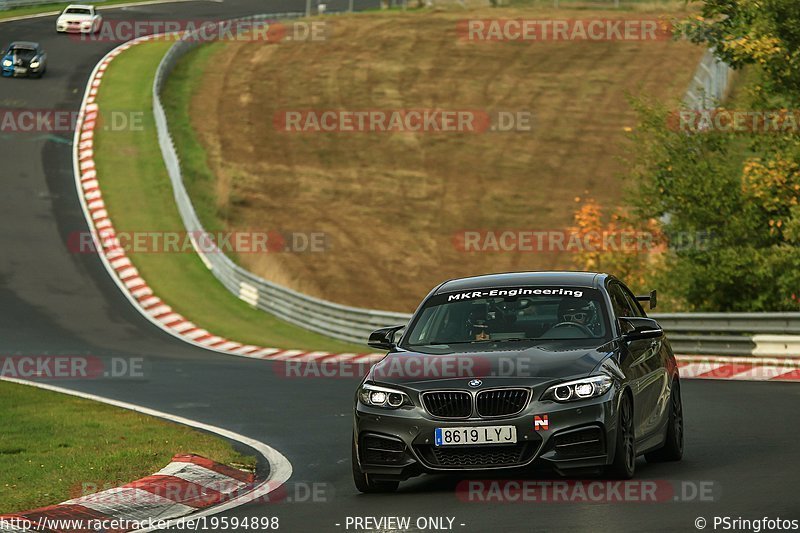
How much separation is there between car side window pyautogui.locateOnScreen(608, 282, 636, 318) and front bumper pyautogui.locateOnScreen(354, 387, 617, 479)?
5.00 feet

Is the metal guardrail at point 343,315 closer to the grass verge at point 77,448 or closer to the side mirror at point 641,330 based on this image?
the grass verge at point 77,448

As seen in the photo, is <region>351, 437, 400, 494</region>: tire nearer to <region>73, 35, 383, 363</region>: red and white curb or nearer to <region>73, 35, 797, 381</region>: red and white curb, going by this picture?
<region>73, 35, 797, 381</region>: red and white curb

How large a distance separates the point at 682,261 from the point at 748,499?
561 inches

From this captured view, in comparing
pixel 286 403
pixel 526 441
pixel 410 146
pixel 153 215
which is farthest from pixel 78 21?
pixel 526 441

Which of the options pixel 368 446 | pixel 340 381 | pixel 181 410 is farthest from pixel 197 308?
pixel 368 446

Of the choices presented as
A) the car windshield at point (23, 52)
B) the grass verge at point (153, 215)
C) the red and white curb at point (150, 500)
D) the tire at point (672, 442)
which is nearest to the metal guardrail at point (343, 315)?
the grass verge at point (153, 215)

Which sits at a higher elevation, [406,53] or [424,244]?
[406,53]

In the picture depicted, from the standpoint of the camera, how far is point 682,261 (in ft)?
76.3

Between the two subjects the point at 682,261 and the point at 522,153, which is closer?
the point at 682,261

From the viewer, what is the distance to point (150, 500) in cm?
1035

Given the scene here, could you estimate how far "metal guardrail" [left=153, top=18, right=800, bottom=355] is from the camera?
68.7ft

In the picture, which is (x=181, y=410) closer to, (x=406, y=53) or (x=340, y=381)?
(x=340, y=381)

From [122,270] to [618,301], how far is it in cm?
2361

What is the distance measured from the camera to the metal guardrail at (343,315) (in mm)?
20953
